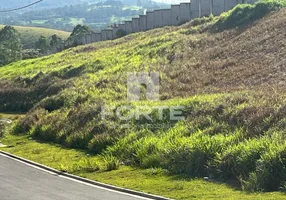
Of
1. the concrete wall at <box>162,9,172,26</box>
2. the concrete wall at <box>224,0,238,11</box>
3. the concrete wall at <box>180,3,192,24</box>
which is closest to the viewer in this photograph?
the concrete wall at <box>224,0,238,11</box>

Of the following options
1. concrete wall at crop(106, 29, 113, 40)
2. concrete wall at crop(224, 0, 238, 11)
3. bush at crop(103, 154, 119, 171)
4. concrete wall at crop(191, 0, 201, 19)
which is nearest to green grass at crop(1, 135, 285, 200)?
A: bush at crop(103, 154, 119, 171)

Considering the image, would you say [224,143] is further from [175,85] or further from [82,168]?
[175,85]

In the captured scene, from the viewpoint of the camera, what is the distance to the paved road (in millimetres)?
13891

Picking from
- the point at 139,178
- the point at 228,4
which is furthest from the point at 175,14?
the point at 139,178

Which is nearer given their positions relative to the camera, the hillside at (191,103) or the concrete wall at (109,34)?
the hillside at (191,103)

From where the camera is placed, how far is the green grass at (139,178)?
43.8 feet

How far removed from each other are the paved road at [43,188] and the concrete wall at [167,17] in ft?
143

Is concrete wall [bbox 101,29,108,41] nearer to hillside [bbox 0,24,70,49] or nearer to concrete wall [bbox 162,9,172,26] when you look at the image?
concrete wall [bbox 162,9,172,26]

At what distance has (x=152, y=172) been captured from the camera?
17.1 metres

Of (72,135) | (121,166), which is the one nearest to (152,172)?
(121,166)

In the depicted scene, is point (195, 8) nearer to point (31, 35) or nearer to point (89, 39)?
point (89, 39)

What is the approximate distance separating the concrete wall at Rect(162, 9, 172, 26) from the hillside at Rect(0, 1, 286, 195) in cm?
1310

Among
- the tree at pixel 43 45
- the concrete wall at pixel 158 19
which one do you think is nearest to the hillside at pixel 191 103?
the concrete wall at pixel 158 19

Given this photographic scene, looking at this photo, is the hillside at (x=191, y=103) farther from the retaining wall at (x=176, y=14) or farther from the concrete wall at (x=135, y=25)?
the concrete wall at (x=135, y=25)
